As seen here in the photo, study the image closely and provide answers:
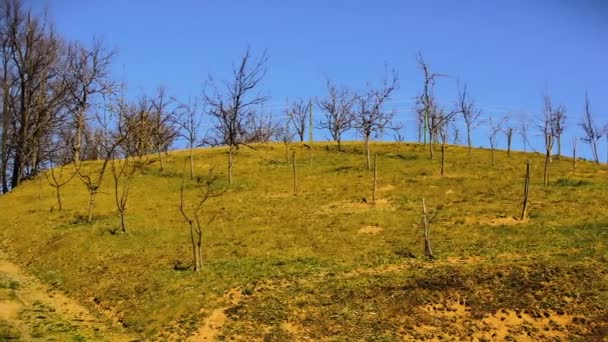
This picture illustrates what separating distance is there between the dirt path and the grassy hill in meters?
0.63

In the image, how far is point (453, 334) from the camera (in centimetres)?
1670

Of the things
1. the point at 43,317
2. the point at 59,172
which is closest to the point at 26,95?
the point at 59,172

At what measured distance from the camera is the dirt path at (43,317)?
1790cm

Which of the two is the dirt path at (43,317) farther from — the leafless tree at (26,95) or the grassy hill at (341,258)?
the leafless tree at (26,95)

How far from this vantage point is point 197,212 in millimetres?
32094

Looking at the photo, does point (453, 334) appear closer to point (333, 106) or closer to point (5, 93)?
point (5, 93)

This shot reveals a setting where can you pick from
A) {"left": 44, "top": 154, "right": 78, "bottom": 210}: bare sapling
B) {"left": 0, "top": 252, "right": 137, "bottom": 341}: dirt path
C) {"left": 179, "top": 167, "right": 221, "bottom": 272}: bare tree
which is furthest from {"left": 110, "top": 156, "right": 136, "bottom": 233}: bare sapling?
{"left": 0, "top": 252, "right": 137, "bottom": 341}: dirt path

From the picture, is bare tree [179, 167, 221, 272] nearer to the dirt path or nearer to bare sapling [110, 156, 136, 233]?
bare sapling [110, 156, 136, 233]

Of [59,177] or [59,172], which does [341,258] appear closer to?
[59,177]

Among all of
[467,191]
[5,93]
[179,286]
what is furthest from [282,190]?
[5,93]

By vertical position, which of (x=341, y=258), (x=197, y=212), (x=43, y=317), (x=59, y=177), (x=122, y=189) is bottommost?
(x=43, y=317)

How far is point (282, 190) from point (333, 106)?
31.6 meters

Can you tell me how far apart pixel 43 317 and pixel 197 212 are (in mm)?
13144

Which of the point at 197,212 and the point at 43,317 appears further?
the point at 197,212
